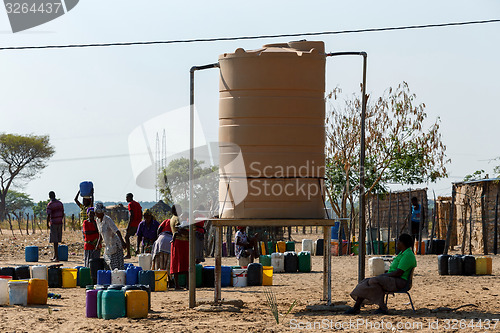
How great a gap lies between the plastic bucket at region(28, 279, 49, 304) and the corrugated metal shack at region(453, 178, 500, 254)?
45.9ft

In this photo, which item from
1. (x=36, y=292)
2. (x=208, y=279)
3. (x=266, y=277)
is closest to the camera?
(x=36, y=292)

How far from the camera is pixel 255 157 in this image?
10.9m

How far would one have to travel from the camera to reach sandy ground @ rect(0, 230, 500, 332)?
9.85 meters

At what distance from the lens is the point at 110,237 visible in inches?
567

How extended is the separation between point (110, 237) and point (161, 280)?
1.14 metres

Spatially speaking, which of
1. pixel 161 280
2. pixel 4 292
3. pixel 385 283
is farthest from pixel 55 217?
pixel 385 283

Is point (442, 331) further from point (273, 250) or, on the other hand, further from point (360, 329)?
point (273, 250)

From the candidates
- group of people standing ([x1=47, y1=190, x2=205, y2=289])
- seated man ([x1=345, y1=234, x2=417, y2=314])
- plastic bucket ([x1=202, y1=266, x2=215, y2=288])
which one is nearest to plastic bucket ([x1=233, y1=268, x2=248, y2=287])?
plastic bucket ([x1=202, y1=266, x2=215, y2=288])

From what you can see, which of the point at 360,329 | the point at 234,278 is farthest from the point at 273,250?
the point at 360,329

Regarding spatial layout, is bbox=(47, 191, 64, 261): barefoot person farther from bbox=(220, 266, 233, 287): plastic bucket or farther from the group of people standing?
bbox=(220, 266, 233, 287): plastic bucket

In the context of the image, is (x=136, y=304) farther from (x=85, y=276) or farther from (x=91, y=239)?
(x=91, y=239)

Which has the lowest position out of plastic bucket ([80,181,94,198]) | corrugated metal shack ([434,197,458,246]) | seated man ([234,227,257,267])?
seated man ([234,227,257,267])

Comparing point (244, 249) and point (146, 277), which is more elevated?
point (244, 249)

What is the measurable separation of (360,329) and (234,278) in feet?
19.0
